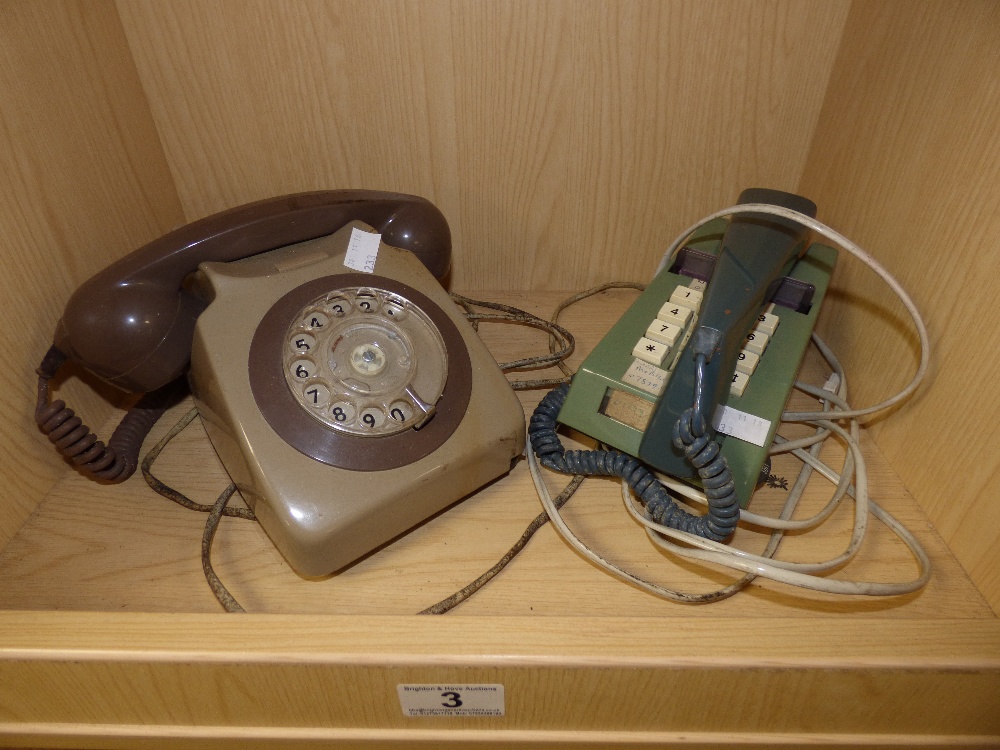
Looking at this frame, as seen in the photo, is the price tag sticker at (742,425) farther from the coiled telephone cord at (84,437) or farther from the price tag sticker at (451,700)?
the coiled telephone cord at (84,437)

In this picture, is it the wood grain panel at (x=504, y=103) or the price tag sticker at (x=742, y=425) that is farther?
the wood grain panel at (x=504, y=103)

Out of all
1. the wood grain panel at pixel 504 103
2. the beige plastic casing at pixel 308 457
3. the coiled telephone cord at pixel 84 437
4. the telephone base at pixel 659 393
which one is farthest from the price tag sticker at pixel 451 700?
the wood grain panel at pixel 504 103

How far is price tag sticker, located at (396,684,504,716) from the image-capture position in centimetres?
47

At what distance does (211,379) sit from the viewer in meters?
0.54

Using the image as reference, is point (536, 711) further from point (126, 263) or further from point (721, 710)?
point (126, 263)

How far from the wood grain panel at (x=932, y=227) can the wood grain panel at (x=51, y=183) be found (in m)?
0.73

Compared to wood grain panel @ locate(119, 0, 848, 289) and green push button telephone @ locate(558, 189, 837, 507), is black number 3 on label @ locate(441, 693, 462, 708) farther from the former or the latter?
wood grain panel @ locate(119, 0, 848, 289)

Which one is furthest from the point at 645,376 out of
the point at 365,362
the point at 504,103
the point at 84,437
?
the point at 84,437

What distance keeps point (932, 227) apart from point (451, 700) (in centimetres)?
53

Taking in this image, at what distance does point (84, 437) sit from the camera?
1.89 feet

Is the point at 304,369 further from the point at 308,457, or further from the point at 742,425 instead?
the point at 742,425

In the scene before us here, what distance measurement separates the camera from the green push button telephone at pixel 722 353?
512 mm

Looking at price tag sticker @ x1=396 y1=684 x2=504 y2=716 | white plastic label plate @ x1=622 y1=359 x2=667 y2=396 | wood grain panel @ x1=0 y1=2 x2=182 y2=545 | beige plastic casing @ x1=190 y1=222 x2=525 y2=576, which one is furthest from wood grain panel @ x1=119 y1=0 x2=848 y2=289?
price tag sticker @ x1=396 y1=684 x2=504 y2=716

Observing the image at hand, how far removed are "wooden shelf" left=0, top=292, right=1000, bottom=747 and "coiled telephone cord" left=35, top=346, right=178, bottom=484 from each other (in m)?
0.03
